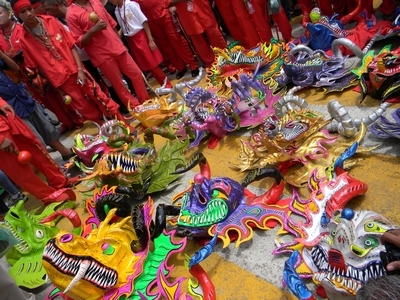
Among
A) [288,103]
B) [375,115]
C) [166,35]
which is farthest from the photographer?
[166,35]

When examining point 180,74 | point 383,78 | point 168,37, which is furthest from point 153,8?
point 383,78

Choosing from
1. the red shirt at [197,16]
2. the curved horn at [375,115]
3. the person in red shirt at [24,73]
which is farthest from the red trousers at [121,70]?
the curved horn at [375,115]

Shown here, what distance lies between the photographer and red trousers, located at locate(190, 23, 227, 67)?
14.6 feet

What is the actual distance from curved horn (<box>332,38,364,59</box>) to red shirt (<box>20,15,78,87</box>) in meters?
2.64

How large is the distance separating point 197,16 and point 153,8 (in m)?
0.67

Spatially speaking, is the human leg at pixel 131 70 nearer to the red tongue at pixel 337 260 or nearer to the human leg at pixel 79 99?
the human leg at pixel 79 99

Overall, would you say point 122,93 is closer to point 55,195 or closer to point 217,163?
point 55,195

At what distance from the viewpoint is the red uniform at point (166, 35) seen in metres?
4.52

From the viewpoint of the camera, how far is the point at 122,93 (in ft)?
13.0

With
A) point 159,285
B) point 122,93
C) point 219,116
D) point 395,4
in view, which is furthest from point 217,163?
point 395,4

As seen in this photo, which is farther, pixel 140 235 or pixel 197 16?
pixel 197 16

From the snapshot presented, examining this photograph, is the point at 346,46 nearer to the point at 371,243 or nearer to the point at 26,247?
the point at 371,243

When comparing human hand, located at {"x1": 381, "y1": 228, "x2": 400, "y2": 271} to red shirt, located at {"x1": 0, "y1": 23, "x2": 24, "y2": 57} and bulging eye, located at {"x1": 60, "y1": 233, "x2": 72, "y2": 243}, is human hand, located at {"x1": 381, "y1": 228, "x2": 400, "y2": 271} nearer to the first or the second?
bulging eye, located at {"x1": 60, "y1": 233, "x2": 72, "y2": 243}

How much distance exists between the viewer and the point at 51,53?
3.43 metres
